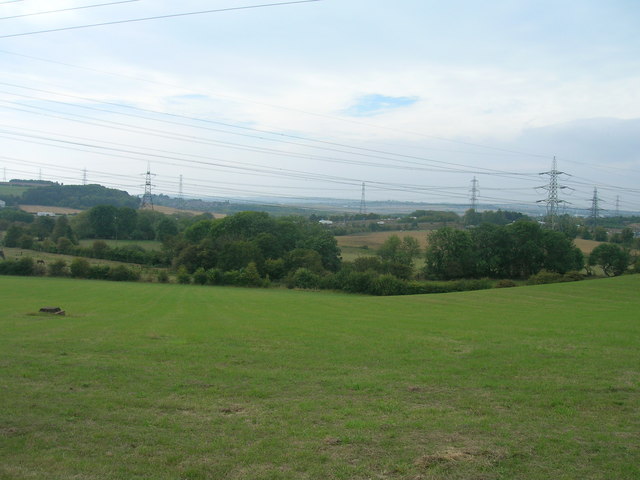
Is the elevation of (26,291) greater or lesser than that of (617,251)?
lesser

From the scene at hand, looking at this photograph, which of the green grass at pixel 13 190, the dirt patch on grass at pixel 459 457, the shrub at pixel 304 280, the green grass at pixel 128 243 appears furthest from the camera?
the green grass at pixel 13 190

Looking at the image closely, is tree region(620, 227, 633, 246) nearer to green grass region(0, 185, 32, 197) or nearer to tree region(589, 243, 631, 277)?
tree region(589, 243, 631, 277)

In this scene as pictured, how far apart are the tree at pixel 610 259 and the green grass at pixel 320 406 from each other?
7104cm

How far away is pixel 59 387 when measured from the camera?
451 inches

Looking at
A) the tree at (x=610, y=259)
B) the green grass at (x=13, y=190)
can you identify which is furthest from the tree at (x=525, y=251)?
the green grass at (x=13, y=190)

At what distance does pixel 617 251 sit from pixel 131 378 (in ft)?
288

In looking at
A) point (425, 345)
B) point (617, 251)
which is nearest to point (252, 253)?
point (617, 251)

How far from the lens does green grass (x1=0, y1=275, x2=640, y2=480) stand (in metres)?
7.35

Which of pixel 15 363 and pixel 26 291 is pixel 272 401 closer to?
pixel 15 363

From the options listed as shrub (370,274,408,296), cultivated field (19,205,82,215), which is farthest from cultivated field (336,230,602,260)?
cultivated field (19,205,82,215)

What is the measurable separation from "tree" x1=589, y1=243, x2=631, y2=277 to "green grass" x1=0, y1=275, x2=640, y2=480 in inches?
2797

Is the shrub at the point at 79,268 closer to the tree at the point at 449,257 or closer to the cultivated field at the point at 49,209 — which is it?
the cultivated field at the point at 49,209

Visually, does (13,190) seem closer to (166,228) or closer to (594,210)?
(166,228)

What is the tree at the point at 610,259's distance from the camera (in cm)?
8038
